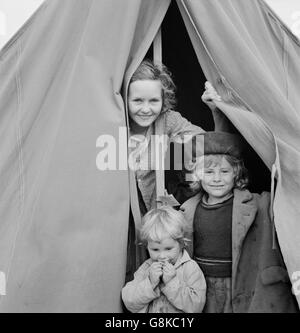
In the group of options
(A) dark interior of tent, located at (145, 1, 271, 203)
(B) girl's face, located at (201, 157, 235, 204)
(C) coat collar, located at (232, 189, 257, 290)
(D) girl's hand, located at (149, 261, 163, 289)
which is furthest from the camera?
(A) dark interior of tent, located at (145, 1, 271, 203)

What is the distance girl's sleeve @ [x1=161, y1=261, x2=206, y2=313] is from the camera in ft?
7.63

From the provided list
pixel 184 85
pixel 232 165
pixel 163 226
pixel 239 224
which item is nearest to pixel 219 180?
pixel 232 165

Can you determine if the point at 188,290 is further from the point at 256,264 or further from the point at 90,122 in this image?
the point at 90,122

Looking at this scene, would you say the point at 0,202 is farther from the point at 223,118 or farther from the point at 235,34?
the point at 235,34

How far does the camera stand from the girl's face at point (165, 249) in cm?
238

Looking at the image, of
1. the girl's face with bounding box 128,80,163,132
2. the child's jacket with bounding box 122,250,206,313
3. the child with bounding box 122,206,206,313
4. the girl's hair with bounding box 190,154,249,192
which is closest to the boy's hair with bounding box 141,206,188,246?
the child with bounding box 122,206,206,313

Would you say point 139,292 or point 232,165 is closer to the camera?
point 139,292

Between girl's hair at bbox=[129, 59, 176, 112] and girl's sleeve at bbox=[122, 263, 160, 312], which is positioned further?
girl's hair at bbox=[129, 59, 176, 112]

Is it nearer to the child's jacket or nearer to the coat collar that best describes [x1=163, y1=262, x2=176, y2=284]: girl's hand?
the child's jacket

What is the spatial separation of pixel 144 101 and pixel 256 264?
79 cm

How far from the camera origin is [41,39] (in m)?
2.63

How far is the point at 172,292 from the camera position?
7.61ft
